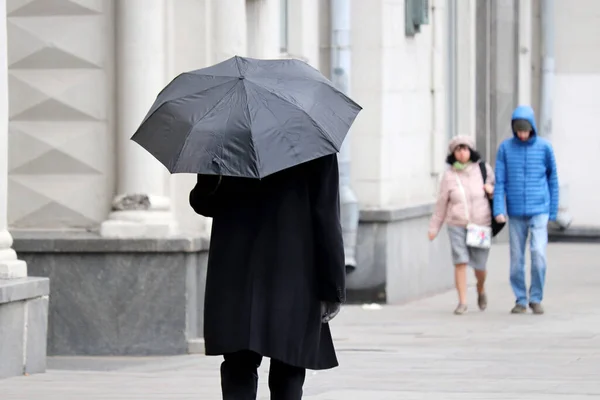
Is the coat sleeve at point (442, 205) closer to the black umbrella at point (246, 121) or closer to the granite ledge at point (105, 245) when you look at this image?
the granite ledge at point (105, 245)

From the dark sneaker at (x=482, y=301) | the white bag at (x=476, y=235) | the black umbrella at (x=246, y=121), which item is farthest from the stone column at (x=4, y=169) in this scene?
the dark sneaker at (x=482, y=301)

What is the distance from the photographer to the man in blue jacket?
1346 cm

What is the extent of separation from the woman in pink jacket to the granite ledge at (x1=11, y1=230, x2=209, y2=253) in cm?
360

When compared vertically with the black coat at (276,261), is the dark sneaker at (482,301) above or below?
below

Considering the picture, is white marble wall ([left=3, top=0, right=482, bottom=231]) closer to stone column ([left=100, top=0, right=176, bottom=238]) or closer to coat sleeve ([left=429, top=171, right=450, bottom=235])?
stone column ([left=100, top=0, right=176, bottom=238])

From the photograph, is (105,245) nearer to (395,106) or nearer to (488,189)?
(488,189)

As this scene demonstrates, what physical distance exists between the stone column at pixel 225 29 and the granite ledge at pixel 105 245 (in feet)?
4.32

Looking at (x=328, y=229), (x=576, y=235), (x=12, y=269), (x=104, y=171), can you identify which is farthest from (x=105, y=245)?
(x=576, y=235)

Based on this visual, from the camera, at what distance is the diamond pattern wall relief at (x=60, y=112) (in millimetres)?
10891

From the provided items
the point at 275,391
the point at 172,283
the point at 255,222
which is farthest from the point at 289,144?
the point at 172,283

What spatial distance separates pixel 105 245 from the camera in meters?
10.7

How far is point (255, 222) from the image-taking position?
616 centimetres

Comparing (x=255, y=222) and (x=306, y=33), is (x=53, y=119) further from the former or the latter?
(x=255, y=222)

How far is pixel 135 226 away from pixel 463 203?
157 inches
